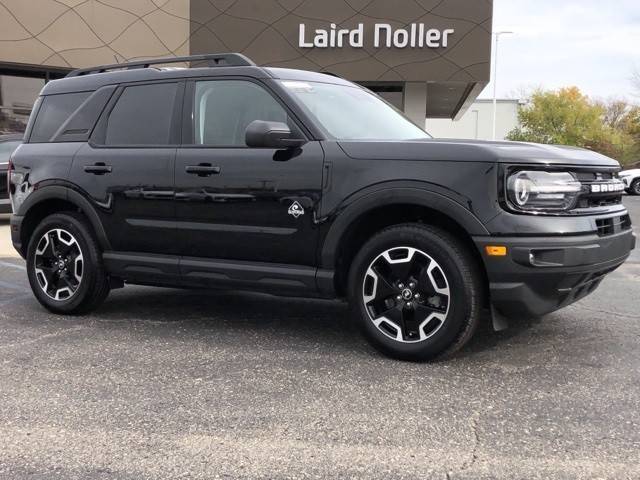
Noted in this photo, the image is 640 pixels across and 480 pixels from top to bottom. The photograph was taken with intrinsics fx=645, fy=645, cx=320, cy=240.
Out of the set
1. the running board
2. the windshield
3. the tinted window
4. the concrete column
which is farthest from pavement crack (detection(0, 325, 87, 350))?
the concrete column

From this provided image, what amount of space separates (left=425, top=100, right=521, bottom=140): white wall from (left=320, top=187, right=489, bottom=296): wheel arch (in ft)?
168

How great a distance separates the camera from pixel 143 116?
493 centimetres

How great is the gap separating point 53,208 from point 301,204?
2.46 m

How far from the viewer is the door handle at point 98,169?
4.89m

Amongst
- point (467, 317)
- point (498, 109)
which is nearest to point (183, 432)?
point (467, 317)

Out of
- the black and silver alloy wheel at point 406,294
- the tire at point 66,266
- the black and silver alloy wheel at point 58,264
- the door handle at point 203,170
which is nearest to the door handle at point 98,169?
the tire at point 66,266

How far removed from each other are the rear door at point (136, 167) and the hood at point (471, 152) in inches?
56.3

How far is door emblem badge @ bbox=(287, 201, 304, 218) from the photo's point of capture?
163 inches

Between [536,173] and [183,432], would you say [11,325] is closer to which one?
[183,432]

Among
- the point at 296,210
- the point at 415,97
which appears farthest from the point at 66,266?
the point at 415,97

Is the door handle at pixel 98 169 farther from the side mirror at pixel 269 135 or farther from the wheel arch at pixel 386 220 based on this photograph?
the wheel arch at pixel 386 220

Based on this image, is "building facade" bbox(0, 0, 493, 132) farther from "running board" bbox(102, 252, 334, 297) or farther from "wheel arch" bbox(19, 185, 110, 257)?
"running board" bbox(102, 252, 334, 297)

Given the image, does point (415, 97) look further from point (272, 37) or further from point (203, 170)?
point (203, 170)

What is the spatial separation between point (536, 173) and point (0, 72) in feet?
66.5
